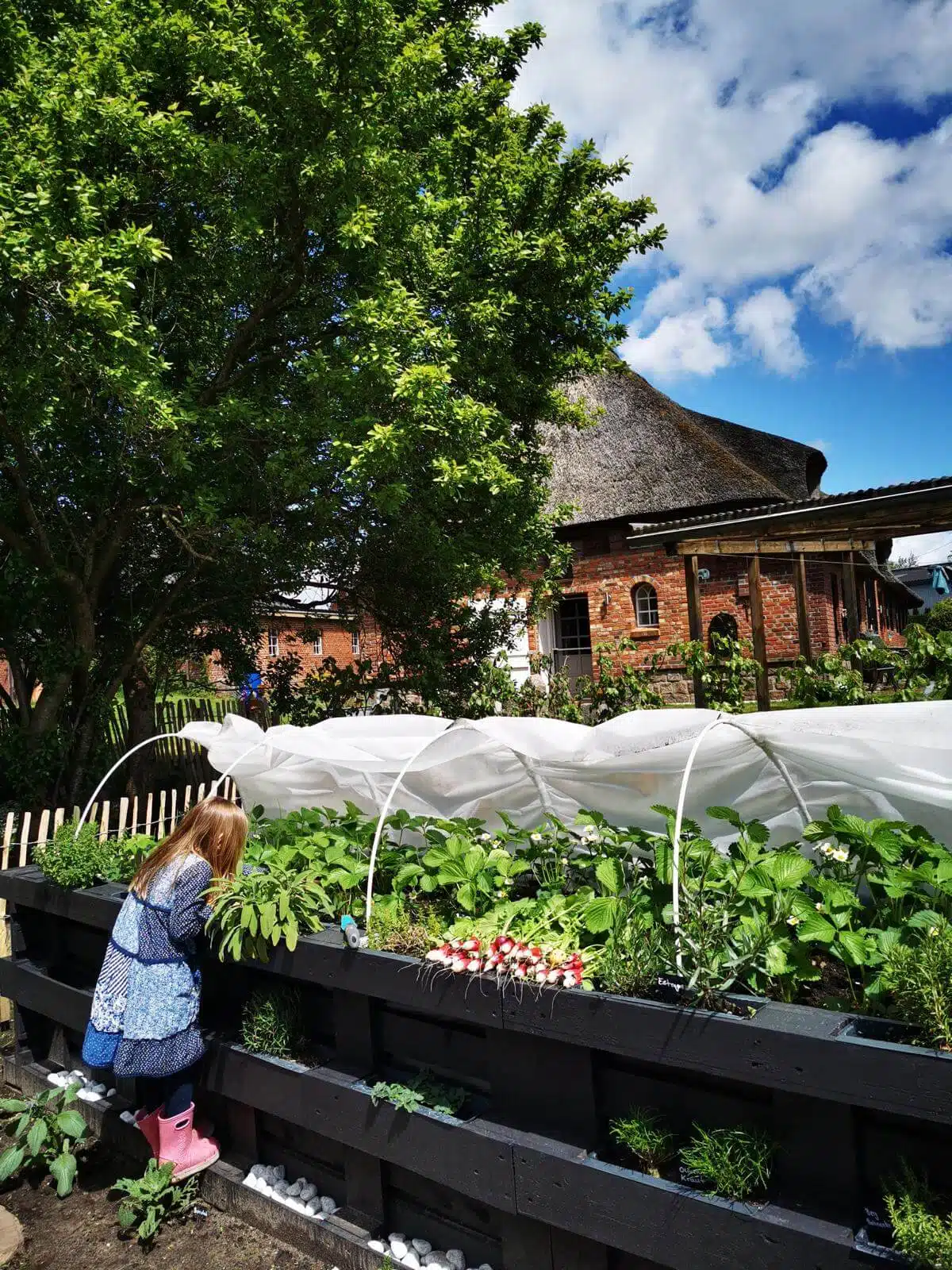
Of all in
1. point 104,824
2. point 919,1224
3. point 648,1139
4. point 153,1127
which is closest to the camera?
point 919,1224

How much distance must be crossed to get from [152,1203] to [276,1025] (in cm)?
84

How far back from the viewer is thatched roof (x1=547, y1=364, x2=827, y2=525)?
18.6m

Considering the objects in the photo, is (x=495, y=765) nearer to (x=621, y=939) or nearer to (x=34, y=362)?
(x=621, y=939)

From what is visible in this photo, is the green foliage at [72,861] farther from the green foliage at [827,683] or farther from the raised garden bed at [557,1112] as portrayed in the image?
the green foliage at [827,683]

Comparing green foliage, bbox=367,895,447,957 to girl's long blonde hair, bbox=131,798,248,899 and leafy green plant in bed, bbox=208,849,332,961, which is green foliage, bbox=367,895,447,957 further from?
girl's long blonde hair, bbox=131,798,248,899

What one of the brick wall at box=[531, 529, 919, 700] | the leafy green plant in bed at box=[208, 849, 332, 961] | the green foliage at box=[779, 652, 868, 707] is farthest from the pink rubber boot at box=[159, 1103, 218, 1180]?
the brick wall at box=[531, 529, 919, 700]

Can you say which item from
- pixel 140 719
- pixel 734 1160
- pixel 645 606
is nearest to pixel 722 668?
pixel 140 719

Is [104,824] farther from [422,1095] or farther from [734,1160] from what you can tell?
[734,1160]

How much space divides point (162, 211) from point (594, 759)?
6.92 metres

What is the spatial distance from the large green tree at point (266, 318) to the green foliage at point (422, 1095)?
469 cm

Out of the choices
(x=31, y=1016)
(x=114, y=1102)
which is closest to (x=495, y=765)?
(x=114, y=1102)

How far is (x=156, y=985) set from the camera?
11.0 ft

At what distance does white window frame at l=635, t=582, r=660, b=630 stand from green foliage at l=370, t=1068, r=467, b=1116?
16709mm

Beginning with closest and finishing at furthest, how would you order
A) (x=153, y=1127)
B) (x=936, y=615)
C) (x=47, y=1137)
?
(x=153, y=1127) → (x=47, y=1137) → (x=936, y=615)
